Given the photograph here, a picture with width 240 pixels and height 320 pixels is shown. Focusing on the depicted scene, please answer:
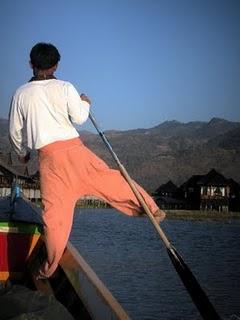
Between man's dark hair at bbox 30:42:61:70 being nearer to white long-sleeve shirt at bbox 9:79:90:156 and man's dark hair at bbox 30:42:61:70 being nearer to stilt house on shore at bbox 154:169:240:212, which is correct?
white long-sleeve shirt at bbox 9:79:90:156

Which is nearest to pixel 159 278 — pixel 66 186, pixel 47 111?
pixel 66 186

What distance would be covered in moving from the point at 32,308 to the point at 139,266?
20217mm

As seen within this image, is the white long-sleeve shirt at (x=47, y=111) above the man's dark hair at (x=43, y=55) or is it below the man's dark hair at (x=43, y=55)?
below

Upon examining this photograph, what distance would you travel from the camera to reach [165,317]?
535 inches

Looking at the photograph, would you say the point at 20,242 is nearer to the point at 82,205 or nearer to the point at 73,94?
the point at 73,94

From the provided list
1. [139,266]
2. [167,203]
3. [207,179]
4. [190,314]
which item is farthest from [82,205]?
[190,314]

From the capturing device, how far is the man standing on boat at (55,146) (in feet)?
12.3

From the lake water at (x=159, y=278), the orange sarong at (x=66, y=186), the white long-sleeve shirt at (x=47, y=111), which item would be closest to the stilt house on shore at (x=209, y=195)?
the lake water at (x=159, y=278)

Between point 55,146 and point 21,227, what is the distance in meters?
1.02

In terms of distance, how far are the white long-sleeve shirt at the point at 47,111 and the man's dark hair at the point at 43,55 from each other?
154 mm

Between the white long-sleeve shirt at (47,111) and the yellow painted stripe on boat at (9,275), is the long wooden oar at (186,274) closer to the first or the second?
the white long-sleeve shirt at (47,111)

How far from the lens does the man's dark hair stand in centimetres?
398

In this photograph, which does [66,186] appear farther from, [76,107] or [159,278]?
[159,278]

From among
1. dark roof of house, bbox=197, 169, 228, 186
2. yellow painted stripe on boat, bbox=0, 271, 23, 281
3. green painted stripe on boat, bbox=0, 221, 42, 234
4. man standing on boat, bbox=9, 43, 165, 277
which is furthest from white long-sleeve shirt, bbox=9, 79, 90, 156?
dark roof of house, bbox=197, 169, 228, 186
